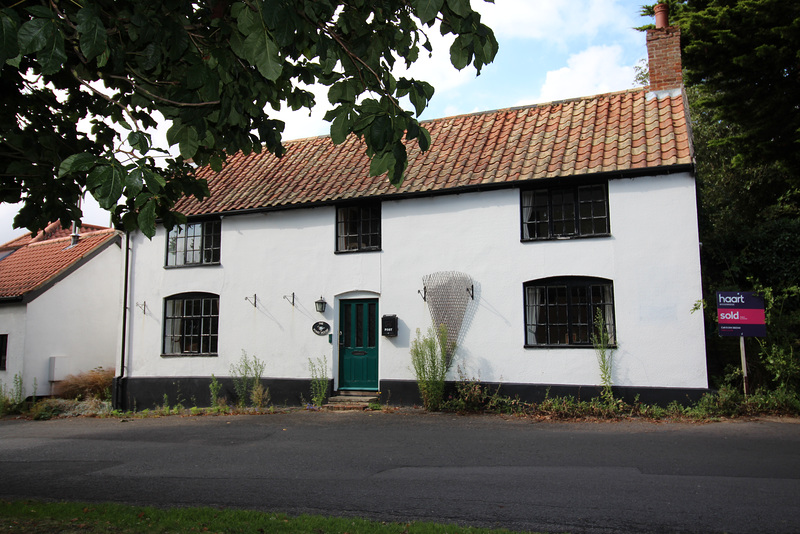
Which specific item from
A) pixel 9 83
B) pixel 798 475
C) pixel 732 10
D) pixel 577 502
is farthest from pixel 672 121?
pixel 9 83

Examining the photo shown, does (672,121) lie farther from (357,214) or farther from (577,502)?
(577,502)

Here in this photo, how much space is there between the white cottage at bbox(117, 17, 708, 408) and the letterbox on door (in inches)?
2.0

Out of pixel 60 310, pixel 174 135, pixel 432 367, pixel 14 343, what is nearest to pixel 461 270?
pixel 432 367

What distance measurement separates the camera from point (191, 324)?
15258mm

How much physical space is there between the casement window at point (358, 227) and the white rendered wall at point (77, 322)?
664 cm

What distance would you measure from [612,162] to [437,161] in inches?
159

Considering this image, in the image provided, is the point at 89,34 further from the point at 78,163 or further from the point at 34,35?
the point at 78,163

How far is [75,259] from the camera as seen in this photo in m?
17.9

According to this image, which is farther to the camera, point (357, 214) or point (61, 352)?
point (61, 352)

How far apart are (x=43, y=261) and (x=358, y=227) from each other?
37.4 ft

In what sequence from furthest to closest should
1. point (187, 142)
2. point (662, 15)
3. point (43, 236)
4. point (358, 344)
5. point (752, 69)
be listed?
point (43, 236)
point (752, 69)
point (662, 15)
point (358, 344)
point (187, 142)

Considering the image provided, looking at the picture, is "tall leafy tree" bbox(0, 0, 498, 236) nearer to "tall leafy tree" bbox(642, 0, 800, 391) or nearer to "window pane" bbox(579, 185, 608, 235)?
"window pane" bbox(579, 185, 608, 235)

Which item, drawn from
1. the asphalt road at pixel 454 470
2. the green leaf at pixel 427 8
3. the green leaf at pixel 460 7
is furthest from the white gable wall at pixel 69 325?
the green leaf at pixel 460 7

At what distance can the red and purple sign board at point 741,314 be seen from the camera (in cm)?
1082
